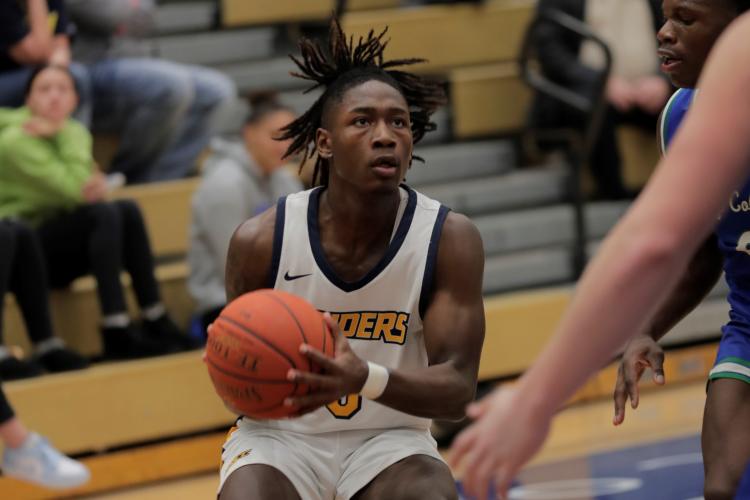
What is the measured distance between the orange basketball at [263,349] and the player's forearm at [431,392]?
219 millimetres

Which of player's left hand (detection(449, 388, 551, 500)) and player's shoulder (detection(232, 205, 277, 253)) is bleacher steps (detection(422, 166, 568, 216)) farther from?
player's left hand (detection(449, 388, 551, 500))

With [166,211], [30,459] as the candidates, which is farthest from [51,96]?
[30,459]

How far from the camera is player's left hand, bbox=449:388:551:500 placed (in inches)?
67.5

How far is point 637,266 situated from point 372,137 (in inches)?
64.9

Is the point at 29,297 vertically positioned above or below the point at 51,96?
below

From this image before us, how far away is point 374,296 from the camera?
3.31 m

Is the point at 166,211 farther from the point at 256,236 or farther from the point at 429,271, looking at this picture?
the point at 429,271

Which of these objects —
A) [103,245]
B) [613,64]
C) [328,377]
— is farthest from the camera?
[613,64]

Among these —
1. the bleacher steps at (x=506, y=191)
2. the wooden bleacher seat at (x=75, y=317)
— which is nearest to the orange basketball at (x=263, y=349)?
the wooden bleacher seat at (x=75, y=317)

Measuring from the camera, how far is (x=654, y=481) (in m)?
5.42

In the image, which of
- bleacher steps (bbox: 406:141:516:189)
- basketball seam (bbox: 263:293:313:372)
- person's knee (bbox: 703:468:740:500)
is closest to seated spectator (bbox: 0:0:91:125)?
bleacher steps (bbox: 406:141:516:189)

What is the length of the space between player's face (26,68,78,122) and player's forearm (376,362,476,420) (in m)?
3.13

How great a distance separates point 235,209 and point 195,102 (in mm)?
982

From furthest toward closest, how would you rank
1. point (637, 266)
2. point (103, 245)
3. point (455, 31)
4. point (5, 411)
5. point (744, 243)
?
point (455, 31) < point (103, 245) < point (5, 411) < point (744, 243) < point (637, 266)
